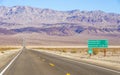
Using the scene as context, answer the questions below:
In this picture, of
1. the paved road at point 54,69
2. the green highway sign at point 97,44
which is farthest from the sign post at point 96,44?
the paved road at point 54,69

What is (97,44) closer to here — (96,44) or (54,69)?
(96,44)

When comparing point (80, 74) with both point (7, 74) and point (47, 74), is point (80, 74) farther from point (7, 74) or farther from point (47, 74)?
point (7, 74)

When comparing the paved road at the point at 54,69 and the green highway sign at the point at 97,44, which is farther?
the green highway sign at the point at 97,44

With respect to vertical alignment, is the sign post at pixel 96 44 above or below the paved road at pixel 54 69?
below

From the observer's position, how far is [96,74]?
61.2 feet

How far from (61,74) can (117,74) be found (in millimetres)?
3111

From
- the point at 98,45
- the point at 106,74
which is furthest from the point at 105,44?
the point at 106,74

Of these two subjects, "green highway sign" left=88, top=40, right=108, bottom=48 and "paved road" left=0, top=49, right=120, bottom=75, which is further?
"green highway sign" left=88, top=40, right=108, bottom=48

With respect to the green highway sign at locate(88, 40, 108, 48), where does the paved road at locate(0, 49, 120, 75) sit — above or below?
above

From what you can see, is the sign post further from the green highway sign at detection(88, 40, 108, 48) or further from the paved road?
the paved road

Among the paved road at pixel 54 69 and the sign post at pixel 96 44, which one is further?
the sign post at pixel 96 44

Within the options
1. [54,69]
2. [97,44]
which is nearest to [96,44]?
[97,44]

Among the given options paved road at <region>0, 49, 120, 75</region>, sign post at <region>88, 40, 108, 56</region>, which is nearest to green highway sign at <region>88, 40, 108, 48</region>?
sign post at <region>88, 40, 108, 56</region>

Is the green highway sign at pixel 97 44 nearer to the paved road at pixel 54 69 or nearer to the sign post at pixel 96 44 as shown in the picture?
the sign post at pixel 96 44
